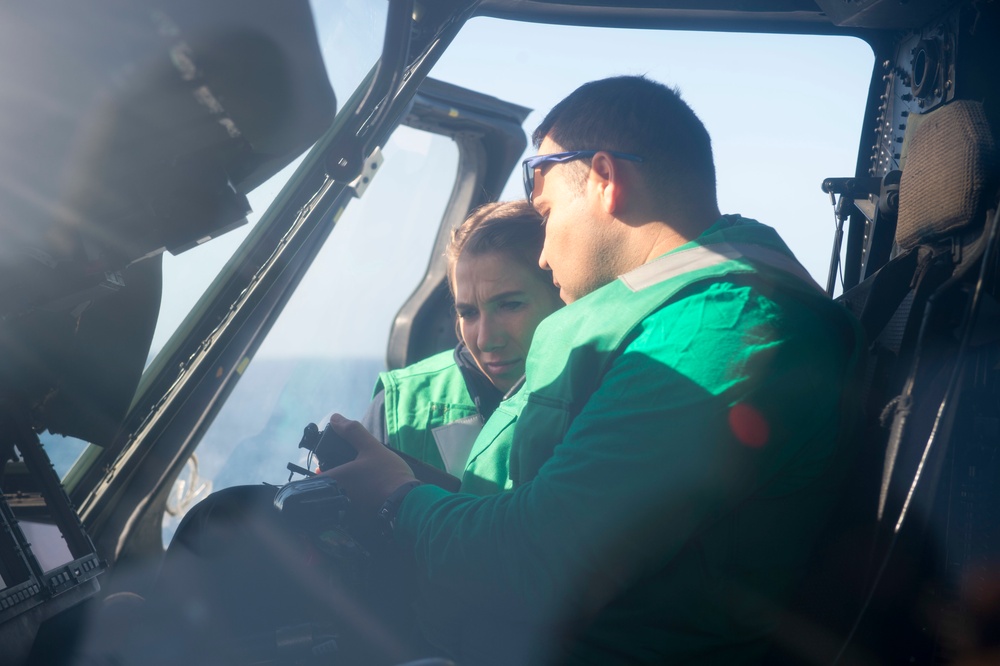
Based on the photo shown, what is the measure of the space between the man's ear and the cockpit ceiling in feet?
2.46

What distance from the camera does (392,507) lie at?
4.54ft

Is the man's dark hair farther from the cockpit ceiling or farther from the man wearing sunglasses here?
the cockpit ceiling

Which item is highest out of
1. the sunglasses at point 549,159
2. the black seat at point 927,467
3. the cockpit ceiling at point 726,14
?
the cockpit ceiling at point 726,14

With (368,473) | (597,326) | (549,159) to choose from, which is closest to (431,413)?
(368,473)

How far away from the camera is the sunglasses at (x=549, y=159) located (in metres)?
1.46

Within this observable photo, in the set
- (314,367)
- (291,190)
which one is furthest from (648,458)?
(314,367)

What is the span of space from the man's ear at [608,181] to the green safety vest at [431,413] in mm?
883

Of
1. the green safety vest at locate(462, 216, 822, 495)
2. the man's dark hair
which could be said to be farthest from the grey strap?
the man's dark hair

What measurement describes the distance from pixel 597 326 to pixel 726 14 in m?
1.30

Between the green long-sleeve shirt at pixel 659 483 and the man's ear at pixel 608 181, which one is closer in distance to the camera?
the green long-sleeve shirt at pixel 659 483

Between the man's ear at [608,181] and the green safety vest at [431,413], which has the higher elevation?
the man's ear at [608,181]

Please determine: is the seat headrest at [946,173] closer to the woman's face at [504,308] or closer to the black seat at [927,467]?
the black seat at [927,467]

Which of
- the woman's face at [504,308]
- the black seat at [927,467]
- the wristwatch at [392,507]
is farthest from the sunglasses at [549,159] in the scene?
the wristwatch at [392,507]

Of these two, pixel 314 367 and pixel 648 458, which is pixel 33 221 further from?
pixel 314 367
